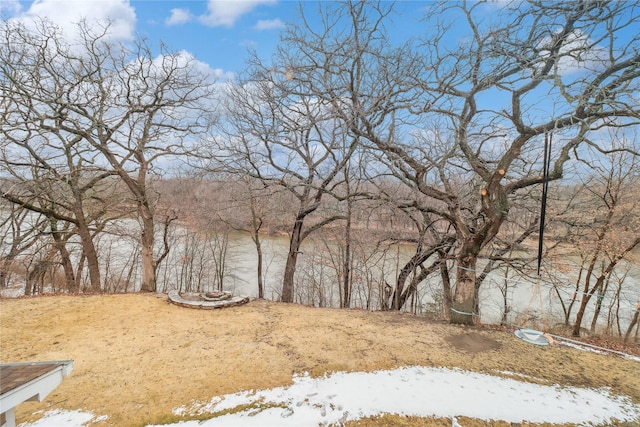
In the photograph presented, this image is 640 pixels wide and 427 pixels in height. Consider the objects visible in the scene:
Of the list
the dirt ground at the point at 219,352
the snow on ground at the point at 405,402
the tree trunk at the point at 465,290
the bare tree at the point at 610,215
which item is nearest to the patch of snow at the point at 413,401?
the snow on ground at the point at 405,402

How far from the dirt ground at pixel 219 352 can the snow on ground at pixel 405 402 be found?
143mm

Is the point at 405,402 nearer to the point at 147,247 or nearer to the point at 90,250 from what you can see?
the point at 147,247

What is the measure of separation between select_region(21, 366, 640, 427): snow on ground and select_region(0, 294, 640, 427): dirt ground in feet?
0.47

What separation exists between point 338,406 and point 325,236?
8.62m

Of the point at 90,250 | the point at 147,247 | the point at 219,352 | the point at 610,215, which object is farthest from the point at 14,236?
the point at 610,215

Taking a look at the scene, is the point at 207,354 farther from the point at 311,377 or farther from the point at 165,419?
the point at 311,377

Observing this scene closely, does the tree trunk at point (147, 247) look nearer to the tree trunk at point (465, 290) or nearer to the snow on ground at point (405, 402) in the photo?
the snow on ground at point (405, 402)

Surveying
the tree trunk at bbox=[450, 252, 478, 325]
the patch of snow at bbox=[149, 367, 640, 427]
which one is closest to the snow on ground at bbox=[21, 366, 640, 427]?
the patch of snow at bbox=[149, 367, 640, 427]

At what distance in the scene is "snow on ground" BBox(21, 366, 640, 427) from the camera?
8.70ft

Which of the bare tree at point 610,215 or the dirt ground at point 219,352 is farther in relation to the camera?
the bare tree at point 610,215

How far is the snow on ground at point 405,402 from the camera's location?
2.65 metres

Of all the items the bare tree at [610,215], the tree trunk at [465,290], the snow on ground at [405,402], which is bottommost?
the snow on ground at [405,402]

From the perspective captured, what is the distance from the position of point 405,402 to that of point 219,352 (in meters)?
2.36

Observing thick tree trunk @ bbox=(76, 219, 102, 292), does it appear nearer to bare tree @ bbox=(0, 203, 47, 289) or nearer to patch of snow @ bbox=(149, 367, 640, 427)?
bare tree @ bbox=(0, 203, 47, 289)
